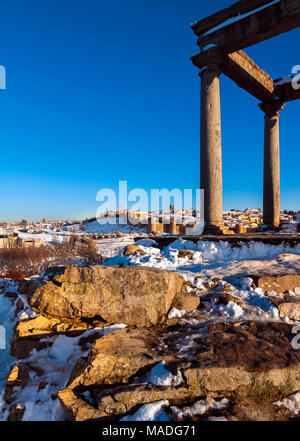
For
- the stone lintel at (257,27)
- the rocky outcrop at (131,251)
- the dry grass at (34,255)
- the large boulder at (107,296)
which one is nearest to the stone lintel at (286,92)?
the stone lintel at (257,27)

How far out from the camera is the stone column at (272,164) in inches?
564

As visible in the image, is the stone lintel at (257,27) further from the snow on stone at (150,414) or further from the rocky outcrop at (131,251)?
the snow on stone at (150,414)

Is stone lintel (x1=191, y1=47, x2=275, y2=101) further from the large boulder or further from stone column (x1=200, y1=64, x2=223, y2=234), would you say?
the large boulder

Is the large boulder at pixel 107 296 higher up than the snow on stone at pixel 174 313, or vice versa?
the large boulder at pixel 107 296

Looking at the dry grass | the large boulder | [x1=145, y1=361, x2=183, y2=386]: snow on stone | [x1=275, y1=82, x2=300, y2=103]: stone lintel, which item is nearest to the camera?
[x1=145, y1=361, x2=183, y2=386]: snow on stone

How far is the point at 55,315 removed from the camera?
4.12 m

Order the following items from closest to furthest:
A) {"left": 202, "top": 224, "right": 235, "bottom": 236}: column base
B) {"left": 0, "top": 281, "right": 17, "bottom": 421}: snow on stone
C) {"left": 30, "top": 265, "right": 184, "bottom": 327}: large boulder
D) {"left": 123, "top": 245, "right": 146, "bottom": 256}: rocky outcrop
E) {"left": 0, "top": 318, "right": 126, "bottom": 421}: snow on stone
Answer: {"left": 0, "top": 318, "right": 126, "bottom": 421}: snow on stone, {"left": 0, "top": 281, "right": 17, "bottom": 421}: snow on stone, {"left": 30, "top": 265, "right": 184, "bottom": 327}: large boulder, {"left": 123, "top": 245, "right": 146, "bottom": 256}: rocky outcrop, {"left": 202, "top": 224, "right": 235, "bottom": 236}: column base

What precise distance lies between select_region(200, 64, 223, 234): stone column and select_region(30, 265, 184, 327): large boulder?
256 inches

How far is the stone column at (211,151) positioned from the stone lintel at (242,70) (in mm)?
364

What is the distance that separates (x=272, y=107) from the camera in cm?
1447

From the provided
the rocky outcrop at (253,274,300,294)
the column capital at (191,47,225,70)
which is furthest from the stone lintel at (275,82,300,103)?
the rocky outcrop at (253,274,300,294)

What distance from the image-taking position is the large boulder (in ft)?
13.3

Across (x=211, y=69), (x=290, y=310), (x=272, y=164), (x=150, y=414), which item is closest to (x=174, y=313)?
(x=290, y=310)

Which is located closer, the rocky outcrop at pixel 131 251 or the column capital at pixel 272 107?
the rocky outcrop at pixel 131 251
